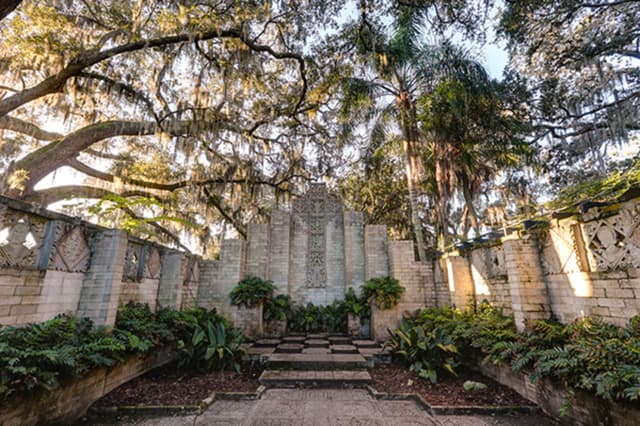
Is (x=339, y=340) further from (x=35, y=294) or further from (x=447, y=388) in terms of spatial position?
(x=35, y=294)

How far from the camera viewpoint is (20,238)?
317cm

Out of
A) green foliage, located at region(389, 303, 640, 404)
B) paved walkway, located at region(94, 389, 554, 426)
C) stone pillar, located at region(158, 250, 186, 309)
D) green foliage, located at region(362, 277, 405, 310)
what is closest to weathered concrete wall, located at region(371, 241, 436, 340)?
green foliage, located at region(362, 277, 405, 310)

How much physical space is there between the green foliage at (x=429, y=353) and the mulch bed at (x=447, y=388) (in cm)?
13

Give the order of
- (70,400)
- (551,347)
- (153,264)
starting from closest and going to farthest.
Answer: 1. (70,400)
2. (551,347)
3. (153,264)

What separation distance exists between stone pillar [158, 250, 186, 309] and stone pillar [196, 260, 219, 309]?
1.45m

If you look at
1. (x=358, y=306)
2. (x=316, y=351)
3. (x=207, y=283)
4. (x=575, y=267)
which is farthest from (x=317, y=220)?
(x=575, y=267)

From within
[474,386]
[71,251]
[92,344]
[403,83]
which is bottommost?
[474,386]

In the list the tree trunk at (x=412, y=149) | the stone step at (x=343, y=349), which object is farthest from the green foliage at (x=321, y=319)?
the tree trunk at (x=412, y=149)

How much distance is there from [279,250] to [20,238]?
5.96 metres

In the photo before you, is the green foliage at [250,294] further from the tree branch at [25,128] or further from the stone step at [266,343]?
the tree branch at [25,128]

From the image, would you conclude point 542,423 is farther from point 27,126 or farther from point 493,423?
point 27,126

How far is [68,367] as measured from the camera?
2812 millimetres

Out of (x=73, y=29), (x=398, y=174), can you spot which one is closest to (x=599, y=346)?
(x=73, y=29)

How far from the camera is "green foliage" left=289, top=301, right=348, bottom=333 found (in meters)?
8.09
